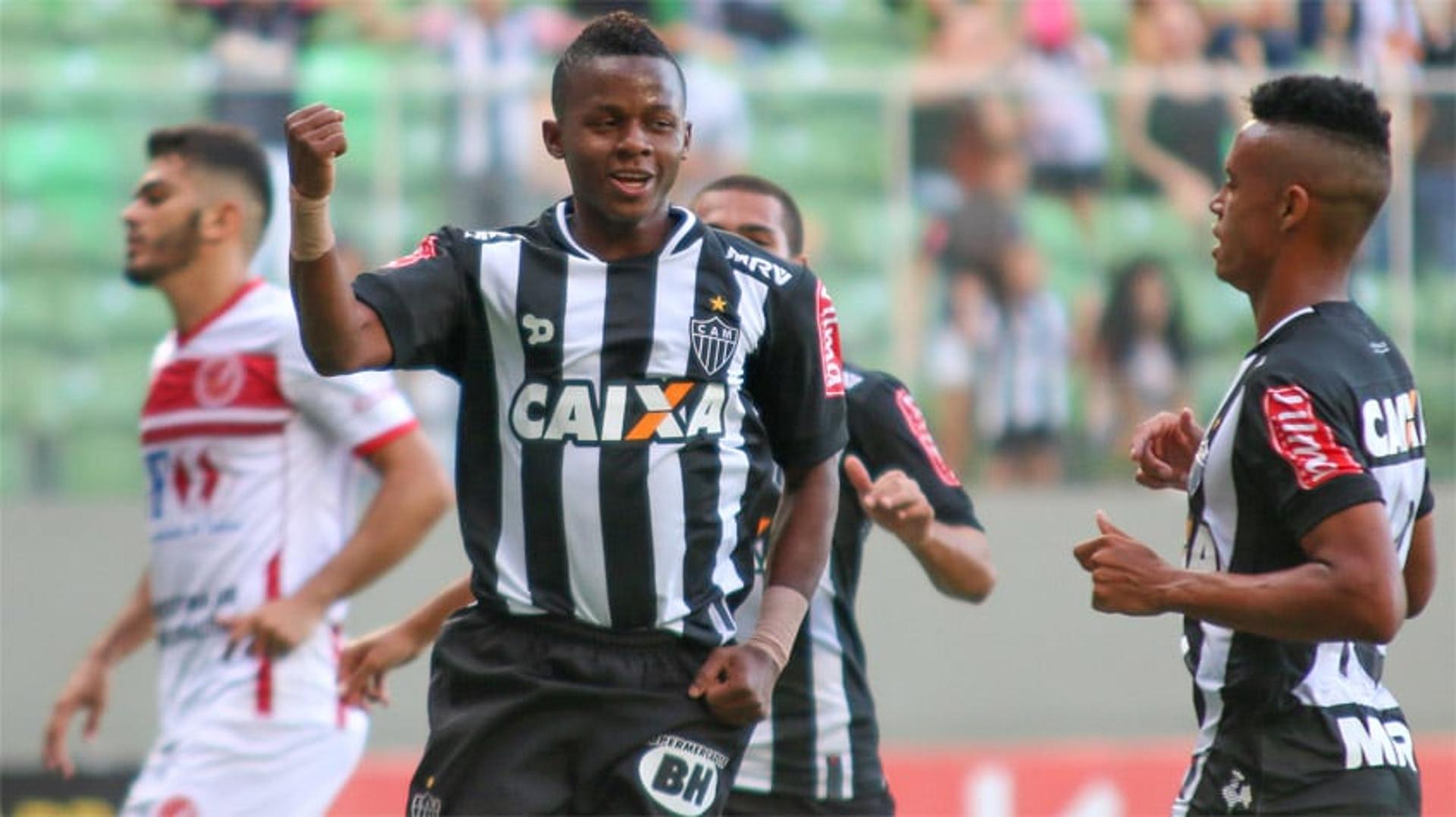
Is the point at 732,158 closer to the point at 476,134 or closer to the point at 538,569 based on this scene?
the point at 476,134

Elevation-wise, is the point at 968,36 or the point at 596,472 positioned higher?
the point at 968,36

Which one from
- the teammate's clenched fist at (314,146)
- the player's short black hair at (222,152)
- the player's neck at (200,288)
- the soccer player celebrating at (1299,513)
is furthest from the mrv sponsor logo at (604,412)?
the player's short black hair at (222,152)

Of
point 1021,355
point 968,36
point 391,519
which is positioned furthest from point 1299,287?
point 968,36

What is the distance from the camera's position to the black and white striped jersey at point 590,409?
373 centimetres

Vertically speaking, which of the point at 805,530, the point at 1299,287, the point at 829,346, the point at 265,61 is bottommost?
the point at 805,530

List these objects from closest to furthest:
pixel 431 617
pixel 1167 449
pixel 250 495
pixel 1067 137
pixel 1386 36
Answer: pixel 1167 449 → pixel 431 617 → pixel 250 495 → pixel 1067 137 → pixel 1386 36

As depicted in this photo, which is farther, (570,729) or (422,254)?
(422,254)

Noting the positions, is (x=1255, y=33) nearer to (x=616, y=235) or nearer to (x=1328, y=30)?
(x=1328, y=30)

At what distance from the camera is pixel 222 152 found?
6.02 meters

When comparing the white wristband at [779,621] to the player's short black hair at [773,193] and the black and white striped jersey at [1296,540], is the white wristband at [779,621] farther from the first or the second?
the player's short black hair at [773,193]

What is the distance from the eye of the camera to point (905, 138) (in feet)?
31.5

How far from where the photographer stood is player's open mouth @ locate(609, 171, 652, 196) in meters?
3.76

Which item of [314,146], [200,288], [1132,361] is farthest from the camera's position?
[1132,361]

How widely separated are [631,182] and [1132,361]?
19.5 feet
